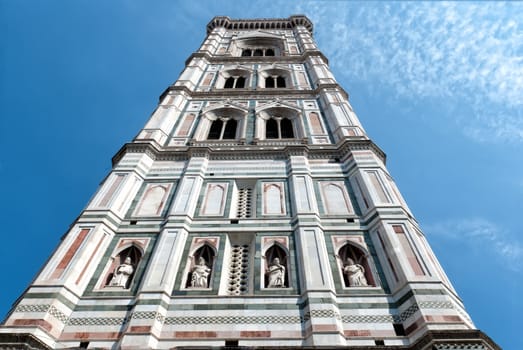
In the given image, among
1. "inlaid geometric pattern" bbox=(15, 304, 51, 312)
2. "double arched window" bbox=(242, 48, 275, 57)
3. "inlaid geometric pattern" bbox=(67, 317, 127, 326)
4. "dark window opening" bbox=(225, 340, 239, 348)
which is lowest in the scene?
"dark window opening" bbox=(225, 340, 239, 348)

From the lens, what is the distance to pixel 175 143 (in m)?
11.8

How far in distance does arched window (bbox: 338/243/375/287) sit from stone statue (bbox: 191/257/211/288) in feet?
6.49

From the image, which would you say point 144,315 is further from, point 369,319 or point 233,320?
point 369,319

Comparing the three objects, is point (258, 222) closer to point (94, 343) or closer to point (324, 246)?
point (324, 246)

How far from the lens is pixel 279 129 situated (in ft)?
42.4

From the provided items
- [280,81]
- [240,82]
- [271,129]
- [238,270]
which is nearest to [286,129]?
[271,129]

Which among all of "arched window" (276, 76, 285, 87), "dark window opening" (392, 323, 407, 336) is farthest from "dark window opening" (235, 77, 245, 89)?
"dark window opening" (392, 323, 407, 336)

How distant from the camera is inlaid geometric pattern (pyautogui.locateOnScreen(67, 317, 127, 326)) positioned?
594 centimetres

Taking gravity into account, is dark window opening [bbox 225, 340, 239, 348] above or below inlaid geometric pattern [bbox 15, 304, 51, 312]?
below

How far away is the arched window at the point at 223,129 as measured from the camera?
1272cm

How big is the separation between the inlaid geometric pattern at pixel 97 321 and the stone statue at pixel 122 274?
2.39 feet

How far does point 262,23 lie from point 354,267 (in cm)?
2217

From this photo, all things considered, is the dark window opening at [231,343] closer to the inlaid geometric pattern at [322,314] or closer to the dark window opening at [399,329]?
the inlaid geometric pattern at [322,314]

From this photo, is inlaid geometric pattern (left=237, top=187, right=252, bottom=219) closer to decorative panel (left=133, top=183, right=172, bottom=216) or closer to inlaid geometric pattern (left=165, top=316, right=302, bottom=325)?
decorative panel (left=133, top=183, right=172, bottom=216)
